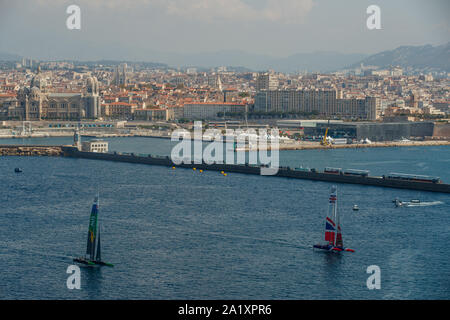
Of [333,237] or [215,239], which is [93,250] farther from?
[333,237]

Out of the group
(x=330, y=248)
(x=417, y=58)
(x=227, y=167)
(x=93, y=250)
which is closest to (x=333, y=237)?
(x=330, y=248)

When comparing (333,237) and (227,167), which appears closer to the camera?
(333,237)

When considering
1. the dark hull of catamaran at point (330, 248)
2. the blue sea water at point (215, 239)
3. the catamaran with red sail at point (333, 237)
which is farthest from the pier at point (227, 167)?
the dark hull of catamaran at point (330, 248)

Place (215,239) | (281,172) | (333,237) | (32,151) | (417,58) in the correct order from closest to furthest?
(333,237) < (215,239) < (281,172) < (32,151) < (417,58)

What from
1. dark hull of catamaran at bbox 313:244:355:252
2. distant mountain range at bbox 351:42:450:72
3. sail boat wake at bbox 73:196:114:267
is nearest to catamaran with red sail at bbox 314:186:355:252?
dark hull of catamaran at bbox 313:244:355:252
